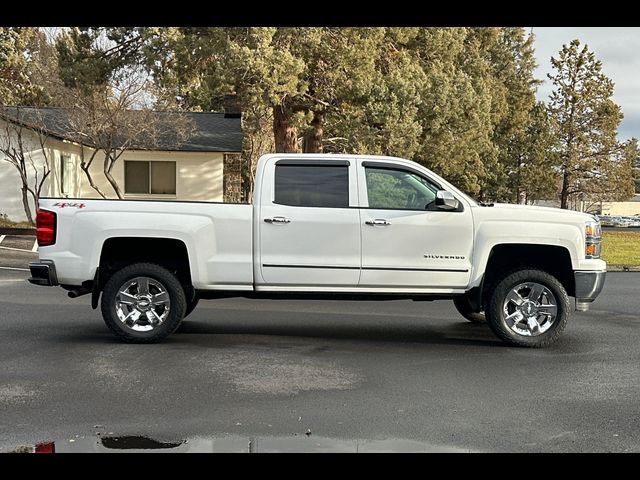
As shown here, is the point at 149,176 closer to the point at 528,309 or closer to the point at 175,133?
the point at 175,133

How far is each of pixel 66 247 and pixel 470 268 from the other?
4.48 metres

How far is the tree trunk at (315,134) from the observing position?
90.5ft

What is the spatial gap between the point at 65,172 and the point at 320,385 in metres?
24.3

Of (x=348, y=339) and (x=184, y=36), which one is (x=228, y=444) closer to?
(x=348, y=339)

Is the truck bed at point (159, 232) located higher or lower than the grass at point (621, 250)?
higher

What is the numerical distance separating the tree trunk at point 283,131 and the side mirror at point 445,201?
1854 centimetres

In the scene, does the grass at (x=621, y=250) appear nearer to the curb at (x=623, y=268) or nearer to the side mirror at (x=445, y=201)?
the curb at (x=623, y=268)

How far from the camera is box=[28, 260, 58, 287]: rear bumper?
800 centimetres

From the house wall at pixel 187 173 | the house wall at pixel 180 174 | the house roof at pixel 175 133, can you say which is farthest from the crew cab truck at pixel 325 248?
the house wall at pixel 187 173
